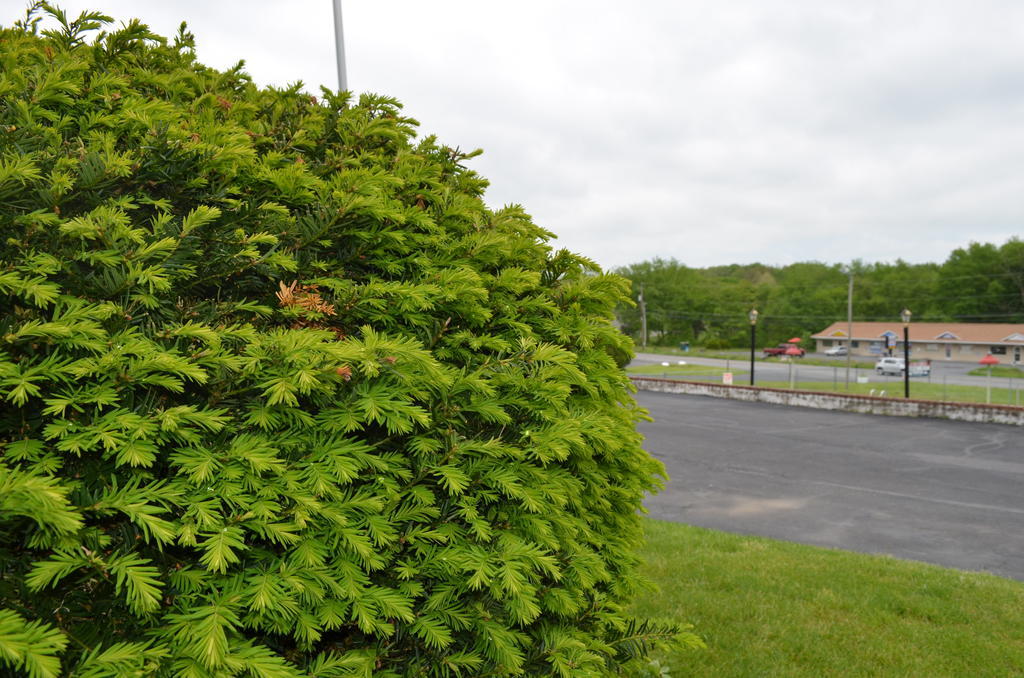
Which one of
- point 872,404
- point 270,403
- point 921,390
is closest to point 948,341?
point 921,390

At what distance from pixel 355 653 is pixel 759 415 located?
71.5 ft

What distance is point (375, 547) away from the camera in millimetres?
1818

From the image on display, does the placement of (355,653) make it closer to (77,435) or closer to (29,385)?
(77,435)

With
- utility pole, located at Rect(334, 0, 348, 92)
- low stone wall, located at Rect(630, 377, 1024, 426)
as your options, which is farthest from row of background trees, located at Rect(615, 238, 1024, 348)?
utility pole, located at Rect(334, 0, 348, 92)

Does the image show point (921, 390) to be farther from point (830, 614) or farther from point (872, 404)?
point (830, 614)

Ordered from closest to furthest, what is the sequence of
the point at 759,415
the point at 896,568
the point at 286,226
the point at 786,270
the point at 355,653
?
the point at 355,653 → the point at 286,226 → the point at 896,568 → the point at 759,415 → the point at 786,270

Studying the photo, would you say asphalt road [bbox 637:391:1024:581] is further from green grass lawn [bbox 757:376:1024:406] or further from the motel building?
the motel building

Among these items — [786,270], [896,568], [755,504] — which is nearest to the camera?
[896,568]

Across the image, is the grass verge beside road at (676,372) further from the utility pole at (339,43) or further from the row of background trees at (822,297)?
the utility pole at (339,43)

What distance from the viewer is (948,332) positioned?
226 feet

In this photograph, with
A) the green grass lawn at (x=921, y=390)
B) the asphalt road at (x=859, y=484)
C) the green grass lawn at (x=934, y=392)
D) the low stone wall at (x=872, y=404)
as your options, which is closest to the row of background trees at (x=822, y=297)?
the green grass lawn at (x=921, y=390)

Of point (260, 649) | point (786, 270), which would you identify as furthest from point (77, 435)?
point (786, 270)

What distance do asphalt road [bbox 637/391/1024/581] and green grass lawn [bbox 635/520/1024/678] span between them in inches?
86.2

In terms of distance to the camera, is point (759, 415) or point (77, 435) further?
point (759, 415)
